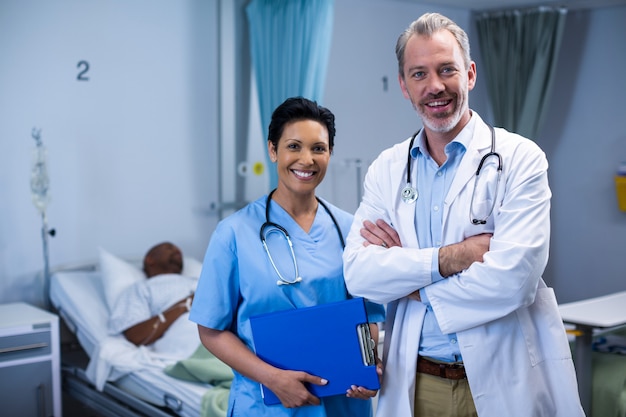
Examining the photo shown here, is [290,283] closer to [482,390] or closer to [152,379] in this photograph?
[482,390]

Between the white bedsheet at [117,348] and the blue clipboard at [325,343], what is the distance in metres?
1.09

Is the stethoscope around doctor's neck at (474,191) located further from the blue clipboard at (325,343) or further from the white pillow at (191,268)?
→ the white pillow at (191,268)

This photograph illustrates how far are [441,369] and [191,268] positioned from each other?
227 centimetres

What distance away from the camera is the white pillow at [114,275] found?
11.1ft

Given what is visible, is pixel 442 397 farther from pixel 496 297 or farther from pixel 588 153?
pixel 588 153

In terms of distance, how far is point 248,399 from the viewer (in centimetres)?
176

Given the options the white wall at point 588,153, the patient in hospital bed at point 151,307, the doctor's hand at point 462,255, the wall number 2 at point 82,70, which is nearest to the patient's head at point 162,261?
the patient in hospital bed at point 151,307

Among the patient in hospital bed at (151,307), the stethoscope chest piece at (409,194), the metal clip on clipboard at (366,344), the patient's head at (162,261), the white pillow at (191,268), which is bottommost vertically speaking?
the patient in hospital bed at (151,307)

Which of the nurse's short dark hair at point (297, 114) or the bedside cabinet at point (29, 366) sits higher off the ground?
the nurse's short dark hair at point (297, 114)

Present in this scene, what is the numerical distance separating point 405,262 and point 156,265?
86.2 inches

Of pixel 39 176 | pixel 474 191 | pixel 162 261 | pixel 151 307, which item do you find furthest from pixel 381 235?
pixel 39 176

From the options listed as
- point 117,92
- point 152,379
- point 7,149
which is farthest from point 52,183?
point 152,379

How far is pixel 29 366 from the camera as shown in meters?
3.06

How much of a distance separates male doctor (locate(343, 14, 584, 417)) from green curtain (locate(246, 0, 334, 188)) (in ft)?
6.20
